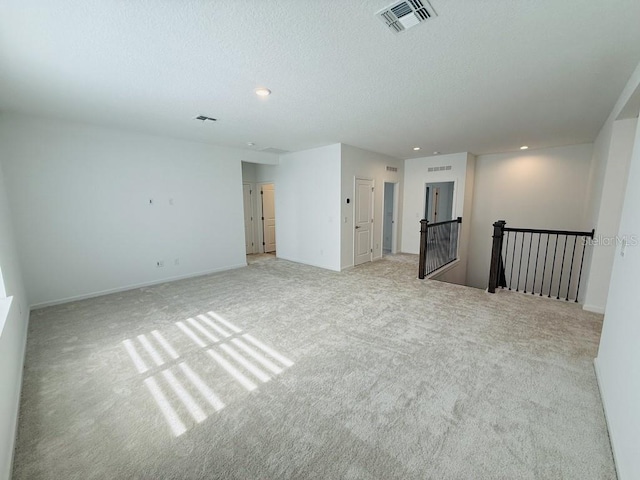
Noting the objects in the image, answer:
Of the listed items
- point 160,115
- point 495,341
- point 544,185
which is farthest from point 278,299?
point 544,185

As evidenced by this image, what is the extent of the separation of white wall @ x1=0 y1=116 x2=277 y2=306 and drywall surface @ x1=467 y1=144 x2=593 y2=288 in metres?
6.28

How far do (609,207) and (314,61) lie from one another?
4.02m

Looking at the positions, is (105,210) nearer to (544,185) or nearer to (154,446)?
(154,446)

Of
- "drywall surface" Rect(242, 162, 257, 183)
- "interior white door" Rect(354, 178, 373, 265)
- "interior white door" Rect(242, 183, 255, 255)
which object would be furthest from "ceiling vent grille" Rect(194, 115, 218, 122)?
"interior white door" Rect(242, 183, 255, 255)

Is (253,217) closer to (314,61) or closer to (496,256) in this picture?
(314,61)

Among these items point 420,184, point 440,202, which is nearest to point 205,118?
point 420,184

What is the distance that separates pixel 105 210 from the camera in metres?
4.13

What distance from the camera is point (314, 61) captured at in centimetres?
217

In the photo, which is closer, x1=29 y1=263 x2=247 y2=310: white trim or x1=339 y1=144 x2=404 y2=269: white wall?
x1=29 y1=263 x2=247 y2=310: white trim

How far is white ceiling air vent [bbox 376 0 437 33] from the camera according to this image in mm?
1537

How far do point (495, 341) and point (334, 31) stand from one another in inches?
126

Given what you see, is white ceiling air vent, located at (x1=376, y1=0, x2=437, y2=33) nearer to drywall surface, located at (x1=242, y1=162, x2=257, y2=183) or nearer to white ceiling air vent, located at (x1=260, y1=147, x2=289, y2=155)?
white ceiling air vent, located at (x1=260, y1=147, x2=289, y2=155)

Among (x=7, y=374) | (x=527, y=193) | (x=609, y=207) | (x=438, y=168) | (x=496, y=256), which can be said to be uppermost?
(x=438, y=168)

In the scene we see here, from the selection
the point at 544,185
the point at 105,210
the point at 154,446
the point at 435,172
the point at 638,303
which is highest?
the point at 435,172
